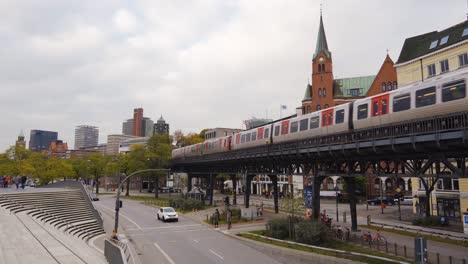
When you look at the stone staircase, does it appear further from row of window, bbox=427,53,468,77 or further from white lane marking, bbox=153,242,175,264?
row of window, bbox=427,53,468,77

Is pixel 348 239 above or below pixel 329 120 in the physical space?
below

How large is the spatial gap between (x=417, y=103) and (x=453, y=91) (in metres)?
2.45

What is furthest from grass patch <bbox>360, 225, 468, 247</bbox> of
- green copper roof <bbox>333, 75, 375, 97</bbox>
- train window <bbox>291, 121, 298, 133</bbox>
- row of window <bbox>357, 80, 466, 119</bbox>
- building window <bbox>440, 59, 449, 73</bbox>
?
green copper roof <bbox>333, 75, 375, 97</bbox>

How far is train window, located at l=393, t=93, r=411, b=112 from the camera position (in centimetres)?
2365

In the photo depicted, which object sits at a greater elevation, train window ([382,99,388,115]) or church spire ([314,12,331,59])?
church spire ([314,12,331,59])

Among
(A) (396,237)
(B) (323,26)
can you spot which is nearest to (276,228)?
(A) (396,237)

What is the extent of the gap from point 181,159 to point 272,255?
5363 cm

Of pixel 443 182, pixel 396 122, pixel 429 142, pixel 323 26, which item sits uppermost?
pixel 323 26

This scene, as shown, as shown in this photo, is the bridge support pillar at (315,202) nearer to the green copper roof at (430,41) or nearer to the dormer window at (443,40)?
the green copper roof at (430,41)

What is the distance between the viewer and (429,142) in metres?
21.6

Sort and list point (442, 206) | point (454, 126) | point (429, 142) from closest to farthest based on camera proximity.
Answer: point (454, 126)
point (429, 142)
point (442, 206)

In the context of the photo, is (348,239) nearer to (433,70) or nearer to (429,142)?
(429,142)

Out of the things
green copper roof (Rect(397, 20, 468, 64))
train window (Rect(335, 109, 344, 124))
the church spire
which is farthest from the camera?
the church spire

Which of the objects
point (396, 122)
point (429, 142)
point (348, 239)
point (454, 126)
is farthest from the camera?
point (348, 239)
